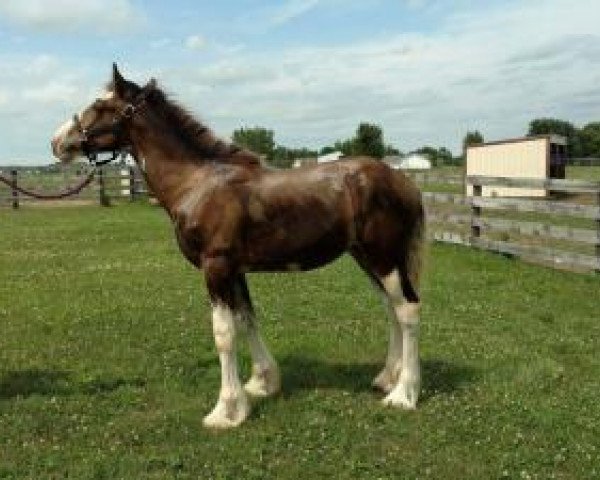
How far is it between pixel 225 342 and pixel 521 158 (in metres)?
30.4

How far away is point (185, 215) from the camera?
735cm

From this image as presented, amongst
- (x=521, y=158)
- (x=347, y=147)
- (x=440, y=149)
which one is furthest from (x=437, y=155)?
(x=521, y=158)

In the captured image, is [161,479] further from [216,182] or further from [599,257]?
[599,257]

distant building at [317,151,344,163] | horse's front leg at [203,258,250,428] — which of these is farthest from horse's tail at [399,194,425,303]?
horse's front leg at [203,258,250,428]

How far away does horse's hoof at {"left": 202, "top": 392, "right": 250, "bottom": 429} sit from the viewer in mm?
7219

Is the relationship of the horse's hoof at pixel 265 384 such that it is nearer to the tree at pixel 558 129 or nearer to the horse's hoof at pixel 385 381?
the horse's hoof at pixel 385 381

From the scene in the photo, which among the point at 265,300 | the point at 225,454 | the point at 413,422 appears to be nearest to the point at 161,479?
the point at 225,454

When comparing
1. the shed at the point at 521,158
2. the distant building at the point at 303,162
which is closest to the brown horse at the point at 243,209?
the distant building at the point at 303,162

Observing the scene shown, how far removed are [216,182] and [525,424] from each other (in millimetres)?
3221

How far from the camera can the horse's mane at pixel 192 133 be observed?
7723 mm

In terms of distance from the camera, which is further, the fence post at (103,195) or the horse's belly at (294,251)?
the fence post at (103,195)

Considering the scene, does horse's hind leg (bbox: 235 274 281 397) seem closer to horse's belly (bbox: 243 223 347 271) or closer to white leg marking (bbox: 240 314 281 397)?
white leg marking (bbox: 240 314 281 397)

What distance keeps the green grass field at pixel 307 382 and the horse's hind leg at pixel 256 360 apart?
192 mm

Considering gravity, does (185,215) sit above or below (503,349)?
above
